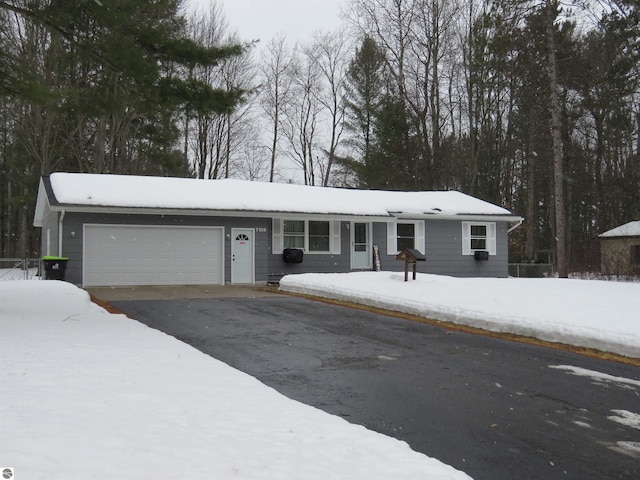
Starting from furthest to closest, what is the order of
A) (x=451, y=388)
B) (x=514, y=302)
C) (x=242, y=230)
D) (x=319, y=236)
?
(x=319, y=236) → (x=242, y=230) → (x=514, y=302) → (x=451, y=388)

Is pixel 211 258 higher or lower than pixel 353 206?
lower

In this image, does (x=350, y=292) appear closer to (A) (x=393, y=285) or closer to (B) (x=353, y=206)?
(A) (x=393, y=285)

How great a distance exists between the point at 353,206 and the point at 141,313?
11299 millimetres

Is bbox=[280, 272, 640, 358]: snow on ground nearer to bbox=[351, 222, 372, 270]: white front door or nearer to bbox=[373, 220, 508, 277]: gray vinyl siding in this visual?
bbox=[351, 222, 372, 270]: white front door

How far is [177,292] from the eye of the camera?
15.5 metres

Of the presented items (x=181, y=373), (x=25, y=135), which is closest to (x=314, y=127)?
(x=25, y=135)

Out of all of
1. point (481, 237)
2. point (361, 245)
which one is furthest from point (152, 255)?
point (481, 237)

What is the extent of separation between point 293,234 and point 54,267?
786cm

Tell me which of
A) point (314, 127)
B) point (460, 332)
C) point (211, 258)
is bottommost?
point (460, 332)

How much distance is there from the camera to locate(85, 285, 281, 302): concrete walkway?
557 inches

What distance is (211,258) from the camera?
60.5ft

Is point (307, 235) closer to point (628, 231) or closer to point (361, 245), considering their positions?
point (361, 245)

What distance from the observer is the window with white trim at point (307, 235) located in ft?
63.9

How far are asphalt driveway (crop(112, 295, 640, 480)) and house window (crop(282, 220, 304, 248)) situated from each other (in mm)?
9419
